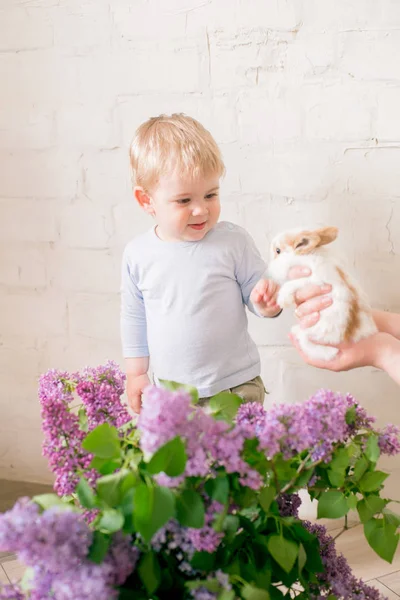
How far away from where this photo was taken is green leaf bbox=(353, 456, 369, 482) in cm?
65

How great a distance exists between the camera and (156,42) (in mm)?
1523

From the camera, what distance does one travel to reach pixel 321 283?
0.96 m

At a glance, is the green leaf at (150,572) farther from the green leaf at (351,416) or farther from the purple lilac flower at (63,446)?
the green leaf at (351,416)

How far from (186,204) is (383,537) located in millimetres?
814

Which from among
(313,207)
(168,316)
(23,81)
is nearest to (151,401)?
(168,316)

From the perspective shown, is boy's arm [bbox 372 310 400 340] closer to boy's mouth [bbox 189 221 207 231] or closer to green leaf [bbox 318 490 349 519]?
boy's mouth [bbox 189 221 207 231]

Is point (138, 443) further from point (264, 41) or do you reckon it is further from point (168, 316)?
point (264, 41)

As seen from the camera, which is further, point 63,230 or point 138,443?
point 63,230

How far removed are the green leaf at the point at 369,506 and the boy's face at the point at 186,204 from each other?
77cm

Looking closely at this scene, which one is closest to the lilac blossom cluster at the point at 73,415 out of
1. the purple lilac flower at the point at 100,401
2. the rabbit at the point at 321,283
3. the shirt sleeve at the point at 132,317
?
the purple lilac flower at the point at 100,401

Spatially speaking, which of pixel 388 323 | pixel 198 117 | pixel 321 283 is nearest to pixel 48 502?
pixel 321 283

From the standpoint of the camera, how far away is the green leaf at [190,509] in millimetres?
548

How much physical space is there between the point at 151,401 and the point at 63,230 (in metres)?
1.23

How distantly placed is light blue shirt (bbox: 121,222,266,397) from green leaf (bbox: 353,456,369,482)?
746mm
